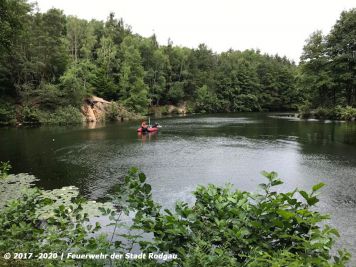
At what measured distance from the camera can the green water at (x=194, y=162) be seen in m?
14.1

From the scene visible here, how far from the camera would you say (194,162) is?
20531 millimetres

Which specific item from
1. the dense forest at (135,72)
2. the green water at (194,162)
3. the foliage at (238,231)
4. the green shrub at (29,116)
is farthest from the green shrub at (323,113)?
the foliage at (238,231)

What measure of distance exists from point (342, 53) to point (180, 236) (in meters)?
56.5

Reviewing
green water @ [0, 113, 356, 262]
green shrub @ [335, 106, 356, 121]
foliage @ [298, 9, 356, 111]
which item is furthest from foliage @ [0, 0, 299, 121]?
green shrub @ [335, 106, 356, 121]

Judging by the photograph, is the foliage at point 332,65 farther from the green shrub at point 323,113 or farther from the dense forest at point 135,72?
the green shrub at point 323,113

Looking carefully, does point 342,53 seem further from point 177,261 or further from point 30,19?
point 177,261

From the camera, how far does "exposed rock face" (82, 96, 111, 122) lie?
178 ft

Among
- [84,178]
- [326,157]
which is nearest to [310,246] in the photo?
[84,178]

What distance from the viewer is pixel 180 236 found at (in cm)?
465

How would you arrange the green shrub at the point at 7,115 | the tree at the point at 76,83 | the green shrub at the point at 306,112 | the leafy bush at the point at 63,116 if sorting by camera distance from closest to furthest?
the green shrub at the point at 7,115 → the leafy bush at the point at 63,116 → the tree at the point at 76,83 → the green shrub at the point at 306,112

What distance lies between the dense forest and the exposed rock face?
167cm

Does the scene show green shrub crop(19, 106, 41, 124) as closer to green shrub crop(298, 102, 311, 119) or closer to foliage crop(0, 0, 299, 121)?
foliage crop(0, 0, 299, 121)

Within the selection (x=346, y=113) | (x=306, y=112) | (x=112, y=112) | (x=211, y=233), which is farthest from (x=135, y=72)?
(x=211, y=233)

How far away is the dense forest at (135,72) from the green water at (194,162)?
8.74m
